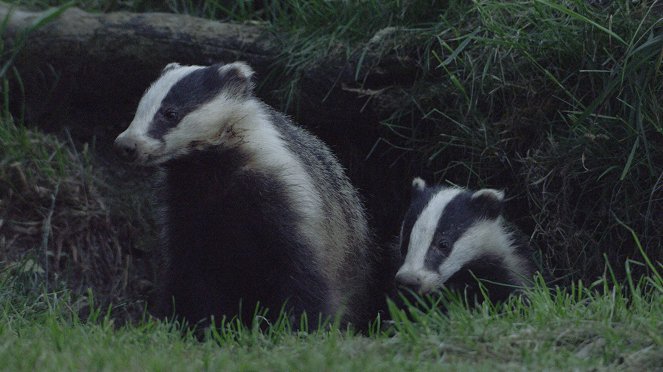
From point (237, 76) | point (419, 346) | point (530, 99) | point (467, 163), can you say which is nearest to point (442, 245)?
point (467, 163)

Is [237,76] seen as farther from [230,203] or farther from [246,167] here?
[230,203]

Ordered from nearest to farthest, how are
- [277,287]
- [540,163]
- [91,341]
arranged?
[91,341] < [277,287] < [540,163]

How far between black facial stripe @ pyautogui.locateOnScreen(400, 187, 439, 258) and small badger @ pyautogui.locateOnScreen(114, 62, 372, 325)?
31 centimetres

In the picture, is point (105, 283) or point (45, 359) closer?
point (45, 359)

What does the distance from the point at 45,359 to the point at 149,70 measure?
10.3 feet

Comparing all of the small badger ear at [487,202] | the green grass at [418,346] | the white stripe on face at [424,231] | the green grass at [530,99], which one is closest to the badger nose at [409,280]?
the white stripe on face at [424,231]

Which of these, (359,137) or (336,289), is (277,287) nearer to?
(336,289)

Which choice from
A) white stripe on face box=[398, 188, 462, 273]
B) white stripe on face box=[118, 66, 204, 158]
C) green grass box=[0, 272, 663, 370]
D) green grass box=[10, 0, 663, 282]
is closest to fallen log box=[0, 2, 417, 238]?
green grass box=[10, 0, 663, 282]

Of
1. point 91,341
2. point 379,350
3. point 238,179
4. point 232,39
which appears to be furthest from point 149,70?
point 379,350

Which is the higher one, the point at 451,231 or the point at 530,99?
the point at 530,99

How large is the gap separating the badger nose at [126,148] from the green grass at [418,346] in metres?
0.84

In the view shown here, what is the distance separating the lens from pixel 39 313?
4410 millimetres

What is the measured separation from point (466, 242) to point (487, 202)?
0.22 m

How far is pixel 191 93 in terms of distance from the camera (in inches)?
169
